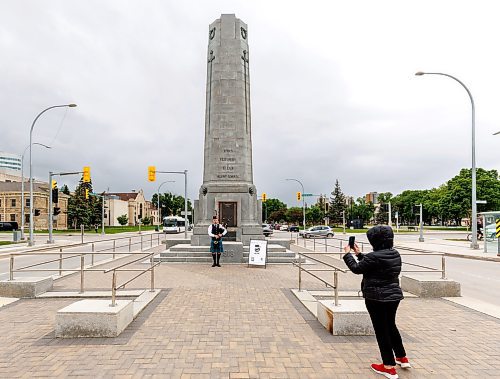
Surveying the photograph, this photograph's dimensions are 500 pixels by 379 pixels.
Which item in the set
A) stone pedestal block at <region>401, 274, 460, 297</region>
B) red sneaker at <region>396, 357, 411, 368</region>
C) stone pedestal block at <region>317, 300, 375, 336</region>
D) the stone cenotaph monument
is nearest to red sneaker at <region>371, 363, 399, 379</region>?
red sneaker at <region>396, 357, 411, 368</region>

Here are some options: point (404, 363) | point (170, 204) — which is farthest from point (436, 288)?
point (170, 204)

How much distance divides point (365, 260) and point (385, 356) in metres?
1.13

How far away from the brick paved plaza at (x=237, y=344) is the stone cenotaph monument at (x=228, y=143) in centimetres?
1025

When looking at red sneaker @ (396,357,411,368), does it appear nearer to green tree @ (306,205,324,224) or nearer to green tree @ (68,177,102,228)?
green tree @ (68,177,102,228)

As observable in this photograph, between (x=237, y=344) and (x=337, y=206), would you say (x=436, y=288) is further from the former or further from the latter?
(x=337, y=206)

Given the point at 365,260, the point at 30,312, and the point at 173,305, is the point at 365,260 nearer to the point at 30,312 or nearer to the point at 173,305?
the point at 173,305

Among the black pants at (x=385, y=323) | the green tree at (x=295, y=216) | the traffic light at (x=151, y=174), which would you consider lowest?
the green tree at (x=295, y=216)

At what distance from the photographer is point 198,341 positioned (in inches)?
234

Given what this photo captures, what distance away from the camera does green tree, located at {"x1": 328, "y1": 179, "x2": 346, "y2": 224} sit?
95.8 meters

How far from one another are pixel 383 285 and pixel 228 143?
15.7 m

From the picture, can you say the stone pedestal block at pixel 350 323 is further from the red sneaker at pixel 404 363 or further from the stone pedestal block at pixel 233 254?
the stone pedestal block at pixel 233 254

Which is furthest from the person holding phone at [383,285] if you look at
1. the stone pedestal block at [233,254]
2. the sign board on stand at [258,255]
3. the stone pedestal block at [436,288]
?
the stone pedestal block at [233,254]

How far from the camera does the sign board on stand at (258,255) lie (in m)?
14.8

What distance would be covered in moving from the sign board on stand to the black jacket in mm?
10227
